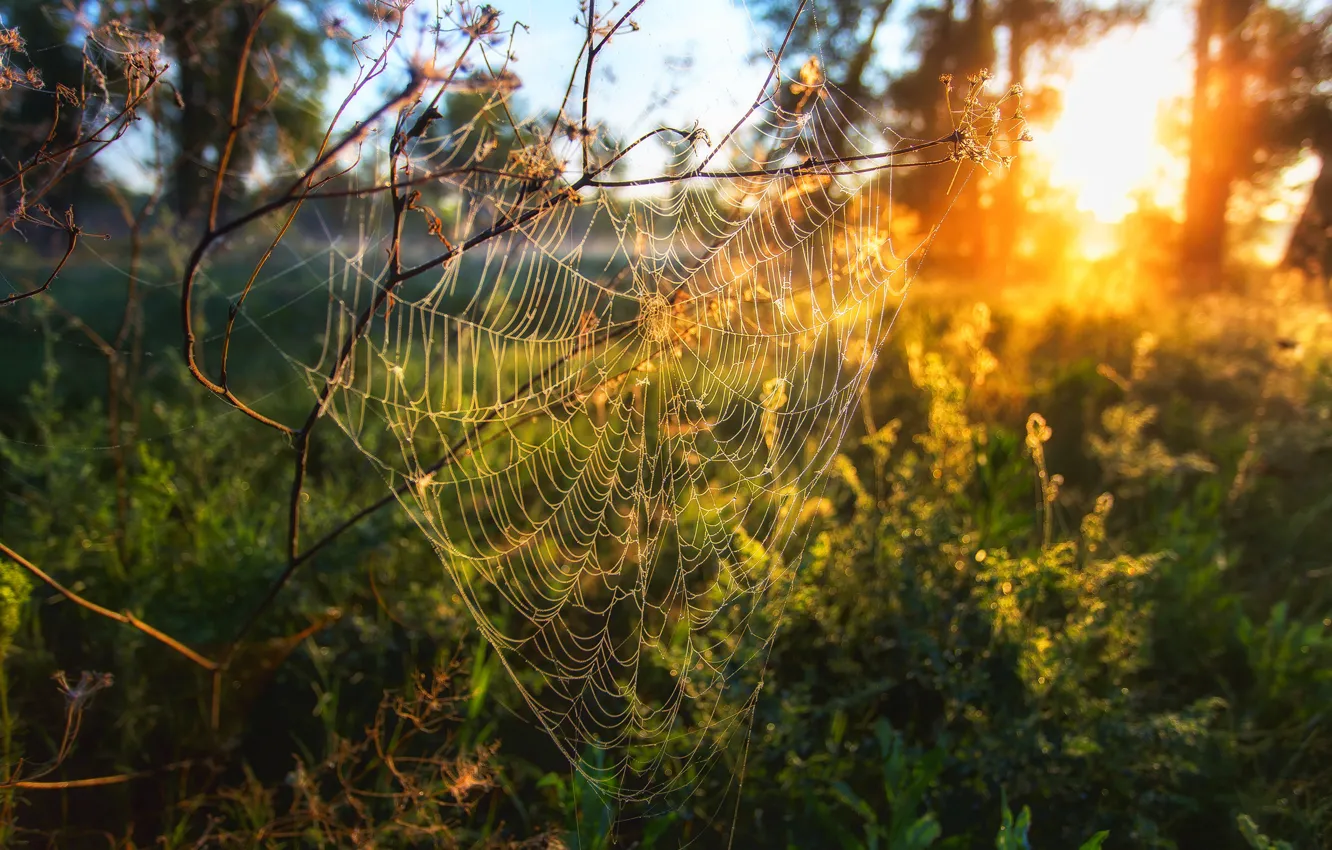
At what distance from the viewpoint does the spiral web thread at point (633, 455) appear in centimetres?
182

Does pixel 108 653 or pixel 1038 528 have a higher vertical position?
pixel 1038 528

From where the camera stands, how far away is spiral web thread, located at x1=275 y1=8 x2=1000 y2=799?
1.82 metres

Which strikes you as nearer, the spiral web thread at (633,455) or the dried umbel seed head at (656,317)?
the spiral web thread at (633,455)

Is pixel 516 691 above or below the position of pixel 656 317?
below

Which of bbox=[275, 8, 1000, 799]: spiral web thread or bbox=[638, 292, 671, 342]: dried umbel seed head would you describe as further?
bbox=[638, 292, 671, 342]: dried umbel seed head

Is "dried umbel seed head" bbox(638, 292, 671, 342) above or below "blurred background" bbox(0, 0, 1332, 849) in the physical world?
above

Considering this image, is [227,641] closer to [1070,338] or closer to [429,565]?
[429,565]

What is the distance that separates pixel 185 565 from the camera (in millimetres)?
2584

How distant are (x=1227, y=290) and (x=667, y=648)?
9.84 metres

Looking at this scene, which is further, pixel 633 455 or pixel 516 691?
pixel 633 455

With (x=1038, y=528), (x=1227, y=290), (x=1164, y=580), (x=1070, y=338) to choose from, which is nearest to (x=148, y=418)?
(x=1038, y=528)

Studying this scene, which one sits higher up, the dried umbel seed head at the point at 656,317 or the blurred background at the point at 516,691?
the dried umbel seed head at the point at 656,317

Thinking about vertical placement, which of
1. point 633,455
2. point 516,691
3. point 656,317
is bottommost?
point 516,691

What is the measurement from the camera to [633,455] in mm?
3525
